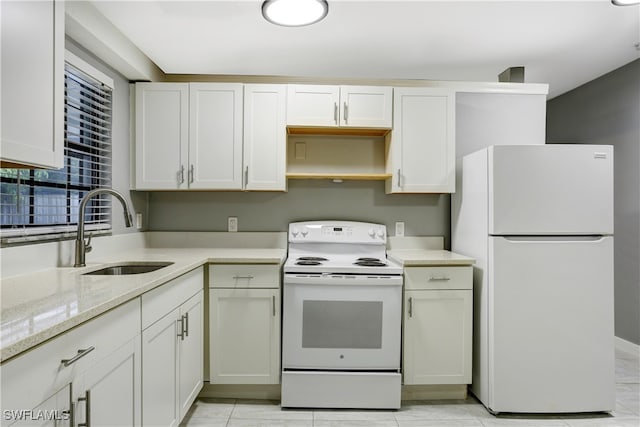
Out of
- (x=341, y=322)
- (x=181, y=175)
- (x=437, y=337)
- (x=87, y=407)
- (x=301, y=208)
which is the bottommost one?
(x=437, y=337)

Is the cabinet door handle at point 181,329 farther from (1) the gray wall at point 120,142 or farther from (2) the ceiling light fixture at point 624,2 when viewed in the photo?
(2) the ceiling light fixture at point 624,2

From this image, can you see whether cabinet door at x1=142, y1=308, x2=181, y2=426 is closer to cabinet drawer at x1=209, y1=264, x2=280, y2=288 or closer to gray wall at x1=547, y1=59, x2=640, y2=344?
cabinet drawer at x1=209, y1=264, x2=280, y2=288

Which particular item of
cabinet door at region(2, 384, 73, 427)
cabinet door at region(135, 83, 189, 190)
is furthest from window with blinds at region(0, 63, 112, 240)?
cabinet door at region(2, 384, 73, 427)

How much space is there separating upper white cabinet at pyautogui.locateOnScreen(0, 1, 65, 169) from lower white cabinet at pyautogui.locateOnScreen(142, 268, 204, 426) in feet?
2.14

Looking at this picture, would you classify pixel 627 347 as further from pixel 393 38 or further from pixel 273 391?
pixel 393 38

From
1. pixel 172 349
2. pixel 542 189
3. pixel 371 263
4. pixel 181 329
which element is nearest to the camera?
pixel 172 349

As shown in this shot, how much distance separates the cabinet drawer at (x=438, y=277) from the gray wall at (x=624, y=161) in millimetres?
1806

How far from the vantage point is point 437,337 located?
2.44 metres

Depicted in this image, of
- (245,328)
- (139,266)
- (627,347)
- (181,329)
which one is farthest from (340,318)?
(627,347)

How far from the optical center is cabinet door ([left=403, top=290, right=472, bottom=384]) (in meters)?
2.43

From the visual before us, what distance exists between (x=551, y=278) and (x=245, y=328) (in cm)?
189

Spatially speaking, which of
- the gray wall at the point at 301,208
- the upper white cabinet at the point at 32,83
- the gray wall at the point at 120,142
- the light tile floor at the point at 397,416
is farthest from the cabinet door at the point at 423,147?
the upper white cabinet at the point at 32,83

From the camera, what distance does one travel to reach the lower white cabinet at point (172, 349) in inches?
61.6

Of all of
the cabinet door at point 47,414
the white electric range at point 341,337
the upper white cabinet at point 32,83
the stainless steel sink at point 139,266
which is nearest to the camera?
the cabinet door at point 47,414
